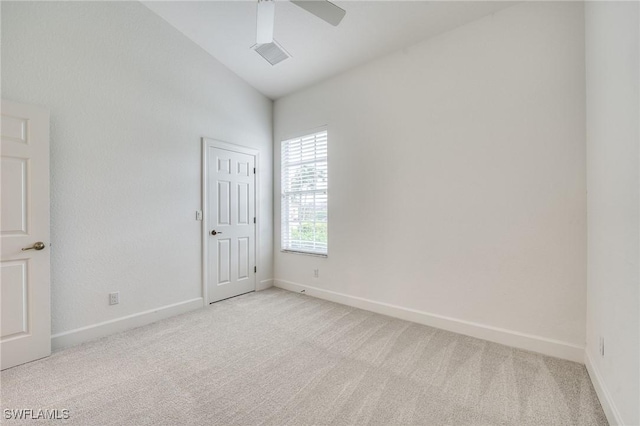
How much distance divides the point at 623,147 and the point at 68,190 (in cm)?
419

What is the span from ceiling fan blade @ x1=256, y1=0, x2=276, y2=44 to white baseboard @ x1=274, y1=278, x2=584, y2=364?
3071 mm

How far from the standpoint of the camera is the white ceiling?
2.55m

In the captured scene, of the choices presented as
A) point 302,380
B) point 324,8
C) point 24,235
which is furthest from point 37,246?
point 324,8

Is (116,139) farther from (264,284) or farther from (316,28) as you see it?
(264,284)

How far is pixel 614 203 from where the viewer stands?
1.60 meters

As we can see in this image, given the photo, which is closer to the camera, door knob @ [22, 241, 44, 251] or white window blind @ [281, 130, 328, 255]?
door knob @ [22, 241, 44, 251]

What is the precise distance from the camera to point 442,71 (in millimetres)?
2824

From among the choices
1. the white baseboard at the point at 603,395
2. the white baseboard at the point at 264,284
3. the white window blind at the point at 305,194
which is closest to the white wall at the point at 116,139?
the white baseboard at the point at 264,284

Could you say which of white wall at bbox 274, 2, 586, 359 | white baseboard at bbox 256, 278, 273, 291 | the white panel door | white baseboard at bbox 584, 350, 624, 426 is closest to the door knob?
the white panel door

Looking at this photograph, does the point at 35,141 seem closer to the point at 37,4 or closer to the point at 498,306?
the point at 37,4

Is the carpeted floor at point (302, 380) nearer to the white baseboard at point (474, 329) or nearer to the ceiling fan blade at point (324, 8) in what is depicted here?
the white baseboard at point (474, 329)

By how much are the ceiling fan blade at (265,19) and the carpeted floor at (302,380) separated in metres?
2.82

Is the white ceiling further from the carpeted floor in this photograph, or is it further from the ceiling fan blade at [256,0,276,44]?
the carpeted floor

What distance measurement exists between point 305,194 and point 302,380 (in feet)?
8.62
